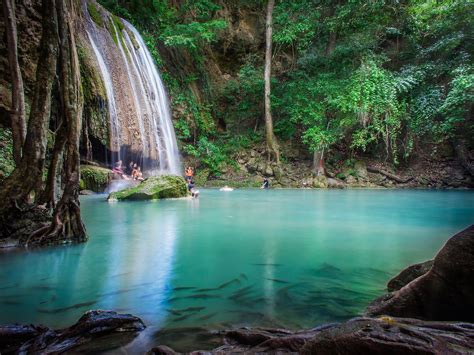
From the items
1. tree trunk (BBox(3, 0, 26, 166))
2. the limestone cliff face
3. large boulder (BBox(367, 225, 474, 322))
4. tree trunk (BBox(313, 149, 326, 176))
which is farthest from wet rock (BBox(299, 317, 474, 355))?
tree trunk (BBox(313, 149, 326, 176))

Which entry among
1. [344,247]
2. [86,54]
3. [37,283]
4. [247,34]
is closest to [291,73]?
[247,34]

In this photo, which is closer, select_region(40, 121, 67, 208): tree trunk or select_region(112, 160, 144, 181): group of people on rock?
select_region(40, 121, 67, 208): tree trunk

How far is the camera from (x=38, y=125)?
470 centimetres

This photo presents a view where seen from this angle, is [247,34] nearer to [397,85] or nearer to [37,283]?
[397,85]

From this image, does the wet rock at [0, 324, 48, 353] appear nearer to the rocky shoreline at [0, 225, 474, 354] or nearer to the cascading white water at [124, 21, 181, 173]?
the rocky shoreline at [0, 225, 474, 354]

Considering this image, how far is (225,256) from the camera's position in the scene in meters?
4.16

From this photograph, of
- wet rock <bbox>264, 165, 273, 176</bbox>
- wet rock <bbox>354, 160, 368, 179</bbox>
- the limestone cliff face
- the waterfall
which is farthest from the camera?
wet rock <bbox>264, 165, 273, 176</bbox>

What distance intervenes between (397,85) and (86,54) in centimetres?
1360

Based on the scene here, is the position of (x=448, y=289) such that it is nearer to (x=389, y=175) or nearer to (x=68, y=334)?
(x=68, y=334)

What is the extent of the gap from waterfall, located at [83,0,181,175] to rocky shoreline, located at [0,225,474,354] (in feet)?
41.1

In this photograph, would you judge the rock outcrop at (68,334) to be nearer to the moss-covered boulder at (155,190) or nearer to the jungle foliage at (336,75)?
the moss-covered boulder at (155,190)

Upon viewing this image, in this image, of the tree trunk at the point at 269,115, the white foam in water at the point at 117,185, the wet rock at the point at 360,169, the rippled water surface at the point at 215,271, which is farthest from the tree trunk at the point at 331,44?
the rippled water surface at the point at 215,271

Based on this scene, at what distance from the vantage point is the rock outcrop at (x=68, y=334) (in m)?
1.79

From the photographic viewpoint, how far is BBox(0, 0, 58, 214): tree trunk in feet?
15.2
